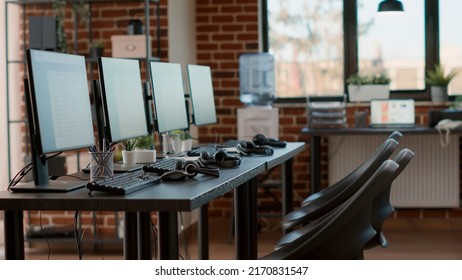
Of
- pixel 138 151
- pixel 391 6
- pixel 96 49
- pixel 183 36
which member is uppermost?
pixel 391 6

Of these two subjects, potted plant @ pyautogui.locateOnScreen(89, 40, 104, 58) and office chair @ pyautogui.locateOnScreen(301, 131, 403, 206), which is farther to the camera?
potted plant @ pyautogui.locateOnScreen(89, 40, 104, 58)

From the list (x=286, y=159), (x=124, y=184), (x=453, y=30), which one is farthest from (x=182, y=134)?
(x=453, y=30)

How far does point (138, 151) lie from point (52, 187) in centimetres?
91

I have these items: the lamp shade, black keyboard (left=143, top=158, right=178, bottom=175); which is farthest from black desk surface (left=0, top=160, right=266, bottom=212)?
the lamp shade

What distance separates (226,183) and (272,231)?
12.6ft

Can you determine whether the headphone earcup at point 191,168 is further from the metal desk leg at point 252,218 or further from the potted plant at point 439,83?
the potted plant at point 439,83

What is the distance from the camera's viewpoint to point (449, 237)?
6.03 meters

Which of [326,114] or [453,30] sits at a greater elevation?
[453,30]

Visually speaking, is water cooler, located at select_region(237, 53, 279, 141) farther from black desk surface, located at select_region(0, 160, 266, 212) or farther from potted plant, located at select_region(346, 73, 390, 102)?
black desk surface, located at select_region(0, 160, 266, 212)

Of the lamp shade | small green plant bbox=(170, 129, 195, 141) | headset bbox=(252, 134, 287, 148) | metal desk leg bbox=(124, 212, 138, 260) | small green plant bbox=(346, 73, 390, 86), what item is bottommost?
metal desk leg bbox=(124, 212, 138, 260)

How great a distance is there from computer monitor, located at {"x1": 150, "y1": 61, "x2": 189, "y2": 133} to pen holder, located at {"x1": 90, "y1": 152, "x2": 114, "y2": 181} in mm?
1028

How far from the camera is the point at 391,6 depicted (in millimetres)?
5992

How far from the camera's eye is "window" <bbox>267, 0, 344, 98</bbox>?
22.4 feet

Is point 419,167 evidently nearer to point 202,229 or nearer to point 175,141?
point 202,229
